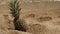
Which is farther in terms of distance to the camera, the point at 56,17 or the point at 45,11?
the point at 45,11

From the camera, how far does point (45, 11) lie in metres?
9.38

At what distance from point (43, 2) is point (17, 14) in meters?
3.74

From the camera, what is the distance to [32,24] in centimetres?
755

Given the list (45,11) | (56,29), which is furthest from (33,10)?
(56,29)

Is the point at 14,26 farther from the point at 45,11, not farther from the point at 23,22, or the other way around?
the point at 45,11

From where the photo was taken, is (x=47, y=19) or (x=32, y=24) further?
(x=47, y=19)

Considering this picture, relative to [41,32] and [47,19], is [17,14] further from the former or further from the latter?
[47,19]

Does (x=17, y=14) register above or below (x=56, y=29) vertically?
above

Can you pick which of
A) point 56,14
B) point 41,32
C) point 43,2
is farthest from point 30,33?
point 43,2

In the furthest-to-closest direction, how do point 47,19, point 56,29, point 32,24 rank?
point 47,19, point 32,24, point 56,29

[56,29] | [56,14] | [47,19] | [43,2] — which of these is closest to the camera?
[56,29]

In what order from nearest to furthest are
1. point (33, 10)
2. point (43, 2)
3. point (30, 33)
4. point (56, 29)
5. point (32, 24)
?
point (30, 33), point (56, 29), point (32, 24), point (33, 10), point (43, 2)

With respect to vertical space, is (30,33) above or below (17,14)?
below

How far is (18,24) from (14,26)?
11.0 inches
